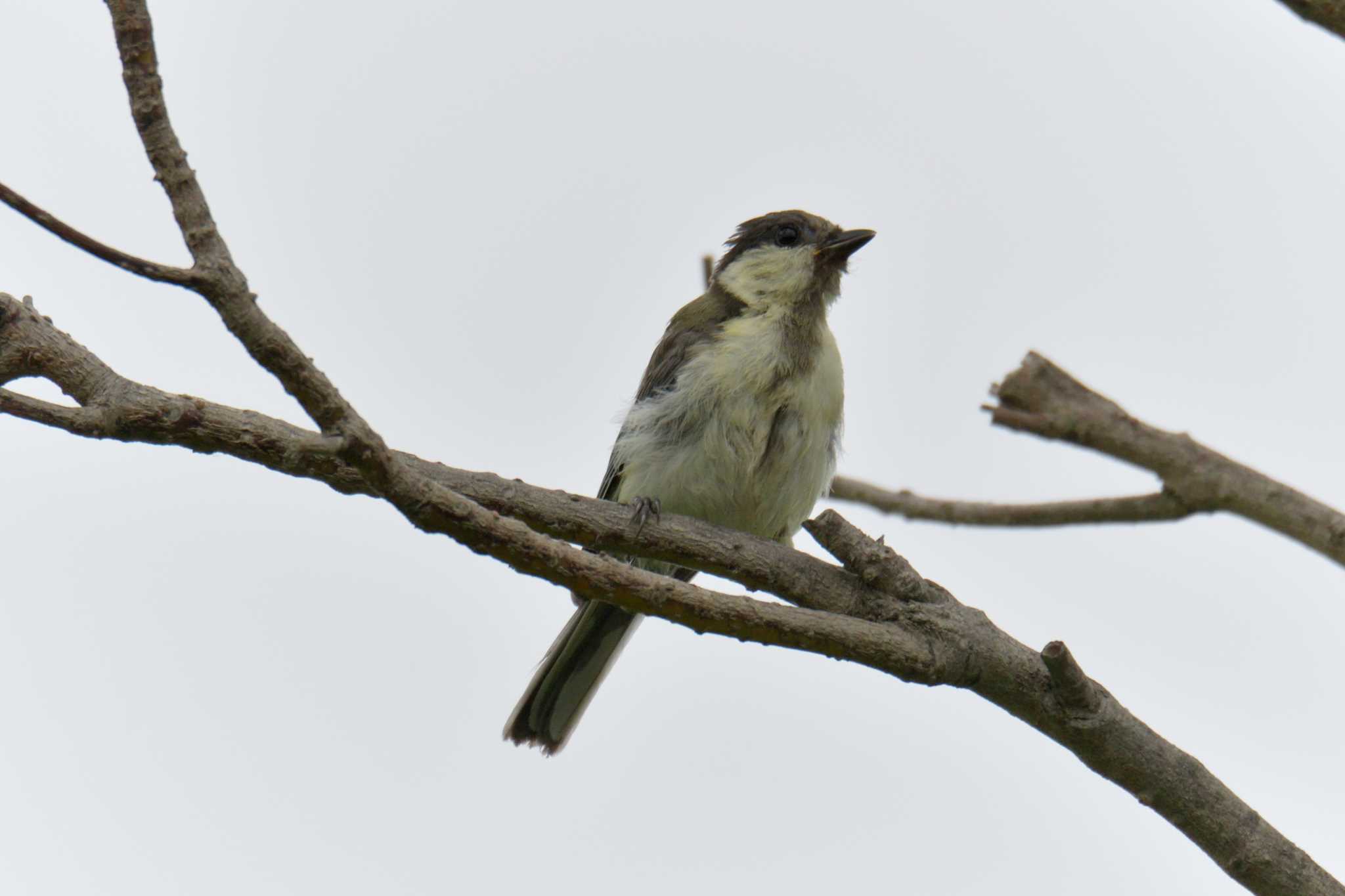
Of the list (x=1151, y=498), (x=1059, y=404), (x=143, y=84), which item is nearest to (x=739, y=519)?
(x=1151, y=498)

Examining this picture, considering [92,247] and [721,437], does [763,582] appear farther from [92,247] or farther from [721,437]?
[92,247]

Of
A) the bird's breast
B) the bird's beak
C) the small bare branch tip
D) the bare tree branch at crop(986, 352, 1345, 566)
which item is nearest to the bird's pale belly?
the bird's breast

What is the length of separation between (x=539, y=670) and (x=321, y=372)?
11.2 ft

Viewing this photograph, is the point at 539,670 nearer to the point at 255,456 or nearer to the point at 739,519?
the point at 739,519

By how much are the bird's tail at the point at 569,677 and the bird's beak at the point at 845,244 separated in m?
2.02

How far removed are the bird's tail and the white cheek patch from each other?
5.25 feet

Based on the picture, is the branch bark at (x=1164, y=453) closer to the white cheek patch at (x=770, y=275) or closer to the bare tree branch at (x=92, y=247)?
the bare tree branch at (x=92, y=247)

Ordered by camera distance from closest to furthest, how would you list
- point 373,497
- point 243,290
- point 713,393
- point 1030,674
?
point 243,290 < point 373,497 < point 1030,674 < point 713,393

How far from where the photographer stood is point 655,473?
6.02m

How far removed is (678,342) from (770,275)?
2.31 ft

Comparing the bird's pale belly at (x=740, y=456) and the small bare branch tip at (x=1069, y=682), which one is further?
the bird's pale belly at (x=740, y=456)

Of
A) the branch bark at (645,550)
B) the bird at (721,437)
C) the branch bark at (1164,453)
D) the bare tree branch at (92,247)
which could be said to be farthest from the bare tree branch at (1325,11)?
the bird at (721,437)

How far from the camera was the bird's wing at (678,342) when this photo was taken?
6250mm

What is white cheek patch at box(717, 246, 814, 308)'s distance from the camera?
21.5 ft
